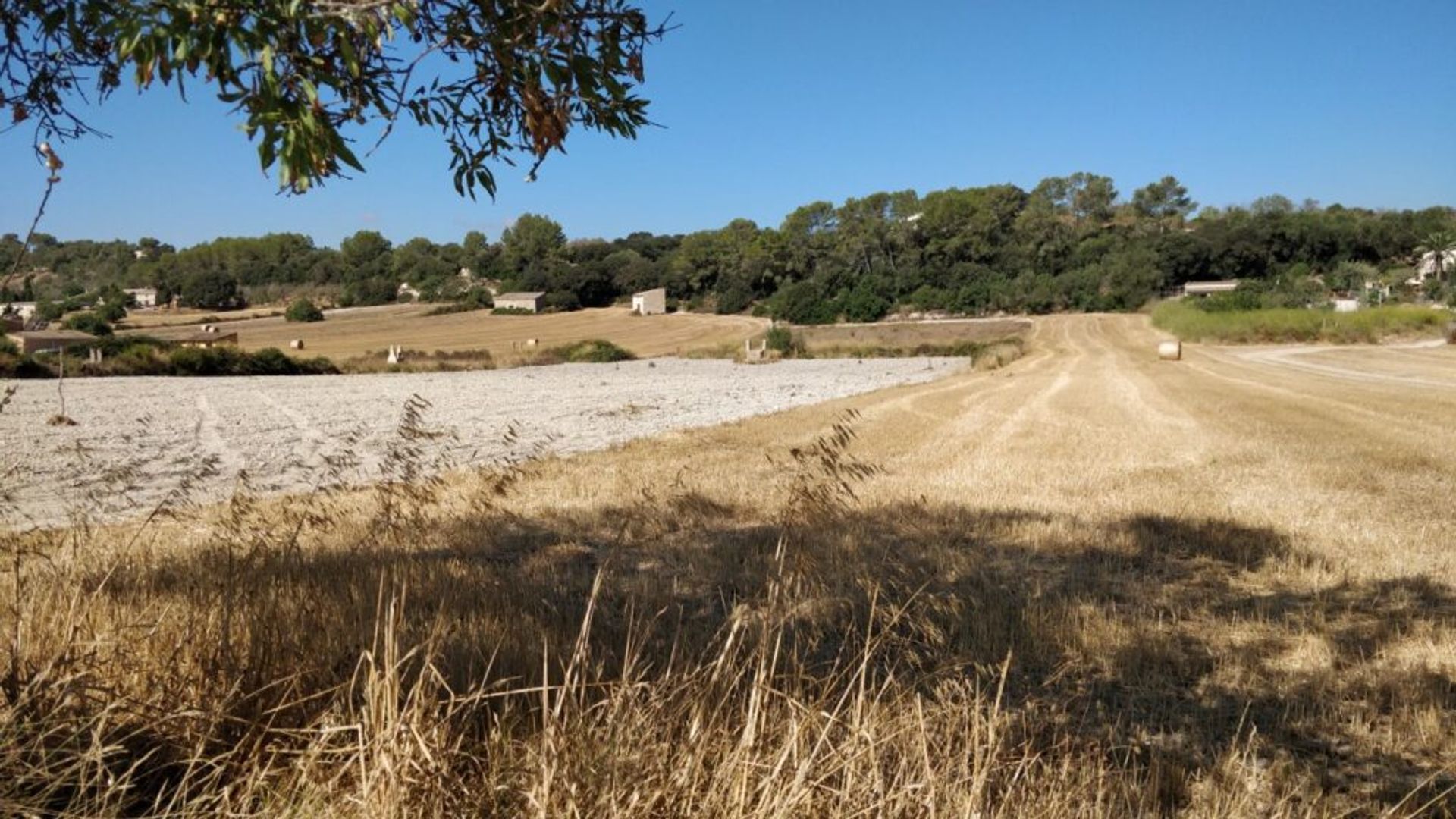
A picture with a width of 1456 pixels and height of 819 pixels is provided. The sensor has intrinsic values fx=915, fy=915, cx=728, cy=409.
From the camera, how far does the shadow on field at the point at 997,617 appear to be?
12.5 feet

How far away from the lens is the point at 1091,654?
494 centimetres

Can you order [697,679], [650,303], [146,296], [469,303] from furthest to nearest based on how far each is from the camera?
[650,303]
[469,303]
[146,296]
[697,679]

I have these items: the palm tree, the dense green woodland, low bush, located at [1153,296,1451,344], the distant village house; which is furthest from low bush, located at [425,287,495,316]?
the palm tree

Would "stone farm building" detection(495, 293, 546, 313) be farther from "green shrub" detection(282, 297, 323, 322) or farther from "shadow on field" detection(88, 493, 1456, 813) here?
"shadow on field" detection(88, 493, 1456, 813)

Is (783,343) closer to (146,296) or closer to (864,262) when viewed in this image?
(146,296)

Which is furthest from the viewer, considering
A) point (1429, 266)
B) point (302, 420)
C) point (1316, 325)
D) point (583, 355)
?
point (1429, 266)

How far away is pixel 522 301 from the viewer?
102 metres

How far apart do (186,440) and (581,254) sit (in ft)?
348

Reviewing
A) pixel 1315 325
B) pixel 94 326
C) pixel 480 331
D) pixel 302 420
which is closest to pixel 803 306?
pixel 480 331

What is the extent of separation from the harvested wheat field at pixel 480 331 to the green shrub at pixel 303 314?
85cm

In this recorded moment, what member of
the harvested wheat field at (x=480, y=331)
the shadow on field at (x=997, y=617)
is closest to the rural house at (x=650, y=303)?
the harvested wheat field at (x=480, y=331)

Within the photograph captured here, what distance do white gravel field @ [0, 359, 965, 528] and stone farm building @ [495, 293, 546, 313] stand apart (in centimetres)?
5053

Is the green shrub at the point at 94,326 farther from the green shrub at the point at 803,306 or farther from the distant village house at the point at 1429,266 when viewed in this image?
the distant village house at the point at 1429,266

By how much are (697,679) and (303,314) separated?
8611 cm
